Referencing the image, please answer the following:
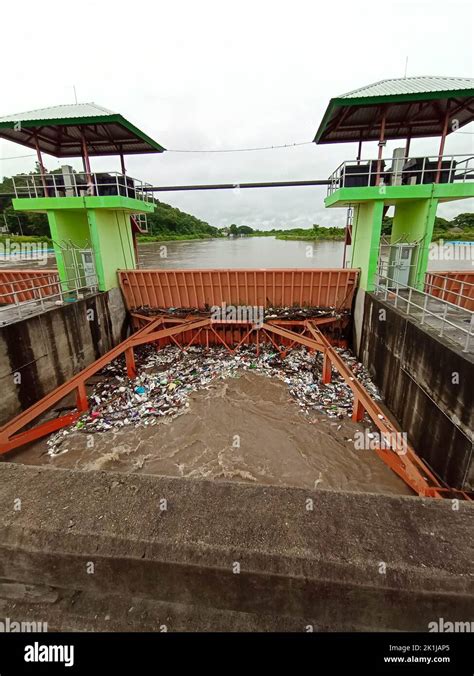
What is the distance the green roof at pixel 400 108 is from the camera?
23.7 feet

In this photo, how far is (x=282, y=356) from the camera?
31.6 ft

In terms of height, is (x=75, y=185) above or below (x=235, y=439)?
above

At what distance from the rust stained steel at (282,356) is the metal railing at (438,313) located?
1777mm

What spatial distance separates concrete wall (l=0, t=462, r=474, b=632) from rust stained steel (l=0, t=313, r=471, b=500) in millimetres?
2116

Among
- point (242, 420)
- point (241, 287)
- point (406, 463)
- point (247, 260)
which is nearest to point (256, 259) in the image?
point (247, 260)

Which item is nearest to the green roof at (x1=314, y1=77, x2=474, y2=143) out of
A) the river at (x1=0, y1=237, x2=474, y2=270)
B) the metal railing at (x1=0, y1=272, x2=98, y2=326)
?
the metal railing at (x1=0, y1=272, x2=98, y2=326)

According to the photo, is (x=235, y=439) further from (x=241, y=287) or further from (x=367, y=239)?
(x=367, y=239)

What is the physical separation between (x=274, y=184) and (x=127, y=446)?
36.5ft

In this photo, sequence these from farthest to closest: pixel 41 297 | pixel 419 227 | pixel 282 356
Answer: pixel 282 356, pixel 419 227, pixel 41 297

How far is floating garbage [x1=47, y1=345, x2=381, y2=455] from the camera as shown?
7.10m

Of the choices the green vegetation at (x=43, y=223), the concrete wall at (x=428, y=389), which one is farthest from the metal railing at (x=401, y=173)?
the green vegetation at (x=43, y=223)

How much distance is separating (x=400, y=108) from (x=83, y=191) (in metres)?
9.41

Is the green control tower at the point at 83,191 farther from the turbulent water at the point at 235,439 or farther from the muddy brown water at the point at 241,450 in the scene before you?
the muddy brown water at the point at 241,450

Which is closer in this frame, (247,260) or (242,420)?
(242,420)
